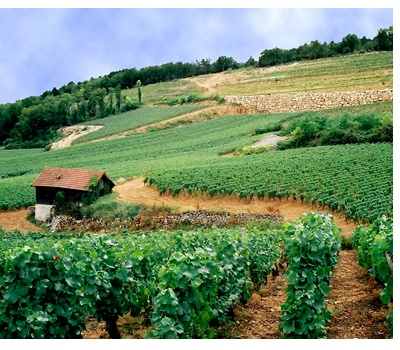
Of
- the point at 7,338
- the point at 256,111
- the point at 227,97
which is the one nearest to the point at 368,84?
the point at 256,111

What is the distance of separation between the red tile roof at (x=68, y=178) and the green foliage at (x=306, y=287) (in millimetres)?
16687

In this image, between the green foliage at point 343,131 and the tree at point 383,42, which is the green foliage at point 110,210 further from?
the tree at point 383,42

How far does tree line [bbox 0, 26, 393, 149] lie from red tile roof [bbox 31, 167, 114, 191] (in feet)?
19.3

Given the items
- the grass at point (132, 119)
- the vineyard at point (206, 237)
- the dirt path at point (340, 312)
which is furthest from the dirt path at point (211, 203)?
the grass at point (132, 119)

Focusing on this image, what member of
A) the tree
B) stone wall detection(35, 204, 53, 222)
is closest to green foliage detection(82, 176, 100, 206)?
stone wall detection(35, 204, 53, 222)

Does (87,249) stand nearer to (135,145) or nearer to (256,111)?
(135,145)

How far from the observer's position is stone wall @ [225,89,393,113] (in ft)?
146

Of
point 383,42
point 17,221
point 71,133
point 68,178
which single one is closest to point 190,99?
Result: point 383,42

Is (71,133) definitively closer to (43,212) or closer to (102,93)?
(102,93)

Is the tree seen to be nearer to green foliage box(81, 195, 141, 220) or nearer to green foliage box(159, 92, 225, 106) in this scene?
green foliage box(159, 92, 225, 106)

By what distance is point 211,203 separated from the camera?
22.5 meters

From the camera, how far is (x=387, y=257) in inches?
246
